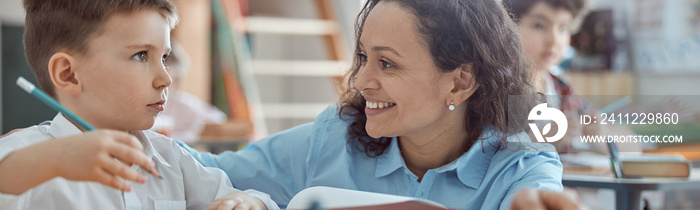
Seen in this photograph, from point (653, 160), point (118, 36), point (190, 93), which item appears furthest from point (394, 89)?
point (190, 93)

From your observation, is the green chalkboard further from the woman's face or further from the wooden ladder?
the woman's face

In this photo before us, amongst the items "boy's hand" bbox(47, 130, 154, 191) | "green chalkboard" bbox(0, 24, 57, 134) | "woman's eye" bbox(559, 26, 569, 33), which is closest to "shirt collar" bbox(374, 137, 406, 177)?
"boy's hand" bbox(47, 130, 154, 191)

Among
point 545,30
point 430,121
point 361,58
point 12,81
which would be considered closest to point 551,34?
point 545,30

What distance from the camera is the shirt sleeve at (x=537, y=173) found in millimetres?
1204

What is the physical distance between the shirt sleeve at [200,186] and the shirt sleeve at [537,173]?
46cm

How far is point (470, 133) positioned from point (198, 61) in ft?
11.9

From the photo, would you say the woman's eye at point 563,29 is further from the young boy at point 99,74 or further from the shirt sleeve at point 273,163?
the young boy at point 99,74

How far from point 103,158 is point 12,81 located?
4.15 metres

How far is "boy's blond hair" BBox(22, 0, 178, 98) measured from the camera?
1120 mm

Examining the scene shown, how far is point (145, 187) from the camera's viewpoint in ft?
3.91

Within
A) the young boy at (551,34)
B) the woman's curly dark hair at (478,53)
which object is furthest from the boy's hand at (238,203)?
the young boy at (551,34)

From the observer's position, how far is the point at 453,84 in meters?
1.42

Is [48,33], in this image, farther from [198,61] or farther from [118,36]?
[198,61]

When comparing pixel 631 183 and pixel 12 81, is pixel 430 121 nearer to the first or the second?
pixel 631 183
